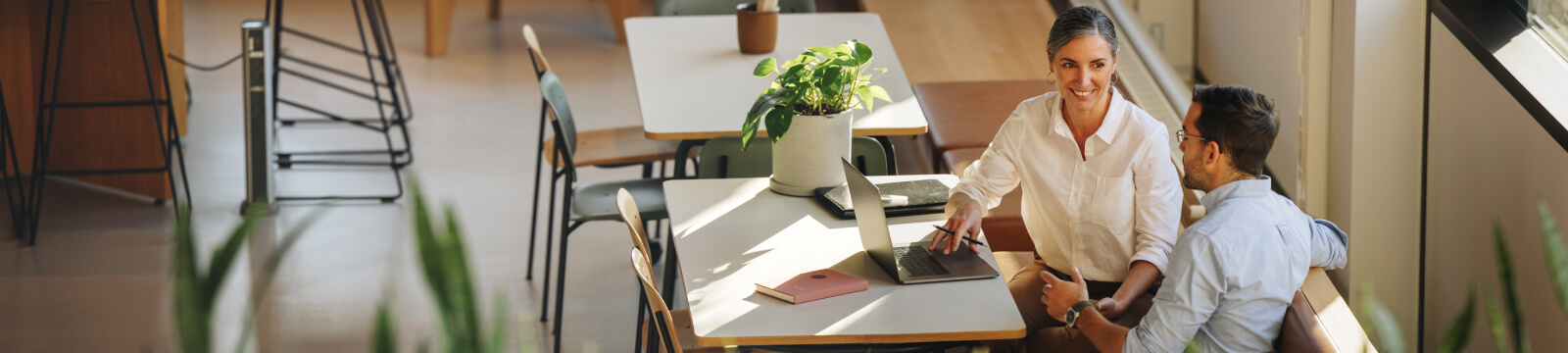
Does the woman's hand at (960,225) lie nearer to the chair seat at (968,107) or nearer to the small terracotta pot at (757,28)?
the chair seat at (968,107)

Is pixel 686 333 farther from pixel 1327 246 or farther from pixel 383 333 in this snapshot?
pixel 383 333

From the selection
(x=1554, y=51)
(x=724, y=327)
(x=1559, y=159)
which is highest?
(x=1554, y=51)

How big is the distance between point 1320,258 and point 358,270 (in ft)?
10.0

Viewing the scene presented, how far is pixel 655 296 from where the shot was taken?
2.22 metres

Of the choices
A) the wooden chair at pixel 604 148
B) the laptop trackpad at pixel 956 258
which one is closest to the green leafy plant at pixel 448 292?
the laptop trackpad at pixel 956 258

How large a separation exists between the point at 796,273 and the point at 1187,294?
686 mm

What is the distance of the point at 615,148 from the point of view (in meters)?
4.12

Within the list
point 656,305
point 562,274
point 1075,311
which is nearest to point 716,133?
point 562,274

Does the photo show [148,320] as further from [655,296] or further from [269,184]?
[655,296]

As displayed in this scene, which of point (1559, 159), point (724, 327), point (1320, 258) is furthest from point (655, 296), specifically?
point (1559, 159)

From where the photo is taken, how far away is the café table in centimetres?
348

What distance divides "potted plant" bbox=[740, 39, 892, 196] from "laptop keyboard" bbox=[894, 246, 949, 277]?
1.34ft

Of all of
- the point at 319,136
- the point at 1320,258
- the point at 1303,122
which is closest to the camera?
the point at 1320,258

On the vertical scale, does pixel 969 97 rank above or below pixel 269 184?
above
